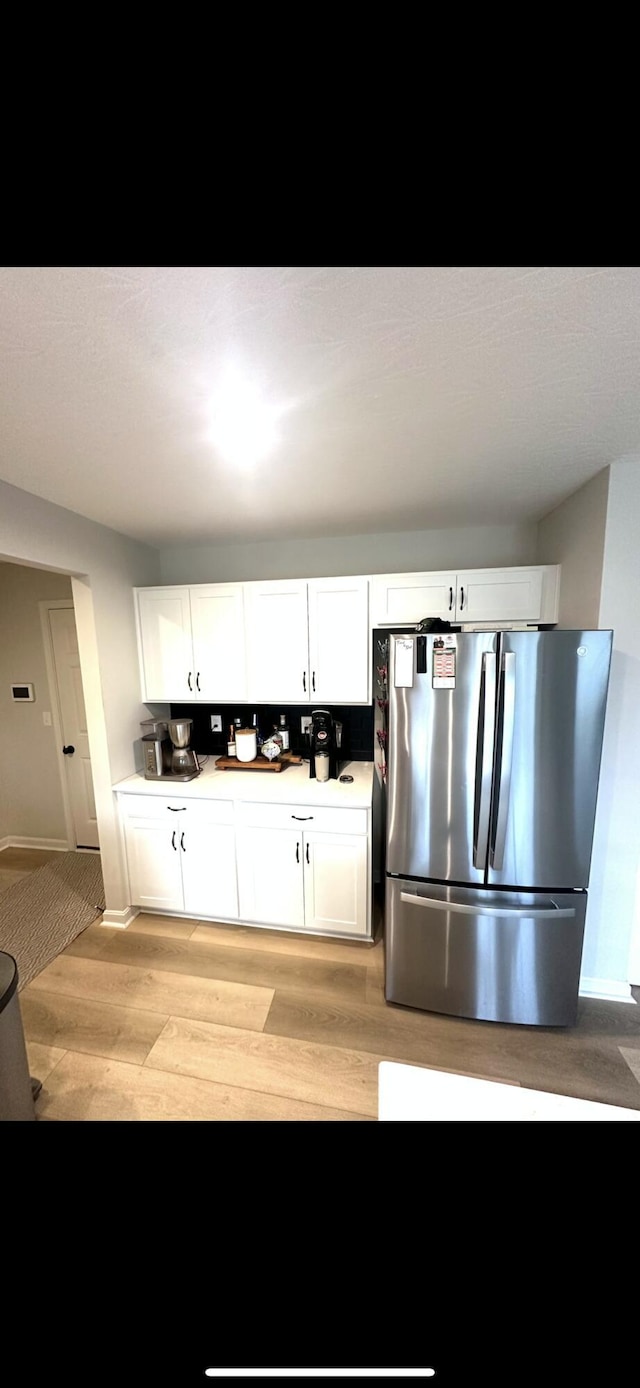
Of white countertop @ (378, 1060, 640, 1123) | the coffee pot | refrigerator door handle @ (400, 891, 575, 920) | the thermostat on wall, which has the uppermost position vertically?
the thermostat on wall

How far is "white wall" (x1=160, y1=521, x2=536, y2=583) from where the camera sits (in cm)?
238

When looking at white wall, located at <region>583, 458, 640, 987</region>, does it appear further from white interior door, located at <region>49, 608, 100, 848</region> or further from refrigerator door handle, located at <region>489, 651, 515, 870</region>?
white interior door, located at <region>49, 608, 100, 848</region>

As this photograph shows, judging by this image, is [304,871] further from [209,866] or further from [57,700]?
[57,700]

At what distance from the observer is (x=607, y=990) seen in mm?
1861

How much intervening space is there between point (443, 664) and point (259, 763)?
1.40 m

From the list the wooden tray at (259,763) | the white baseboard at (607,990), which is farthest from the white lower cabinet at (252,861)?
the white baseboard at (607,990)

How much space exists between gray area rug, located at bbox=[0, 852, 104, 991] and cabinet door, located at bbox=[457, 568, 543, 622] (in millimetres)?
2910

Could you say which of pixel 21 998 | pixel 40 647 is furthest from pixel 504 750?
pixel 40 647

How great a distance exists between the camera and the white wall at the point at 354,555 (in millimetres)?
2383

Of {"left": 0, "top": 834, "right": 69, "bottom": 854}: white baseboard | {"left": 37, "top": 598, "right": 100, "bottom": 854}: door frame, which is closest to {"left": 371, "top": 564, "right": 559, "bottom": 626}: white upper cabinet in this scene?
{"left": 37, "top": 598, "right": 100, "bottom": 854}: door frame

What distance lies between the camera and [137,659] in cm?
256

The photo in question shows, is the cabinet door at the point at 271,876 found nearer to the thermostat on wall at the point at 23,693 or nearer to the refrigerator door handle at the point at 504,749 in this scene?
the refrigerator door handle at the point at 504,749

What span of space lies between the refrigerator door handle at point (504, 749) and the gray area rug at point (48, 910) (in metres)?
2.37
